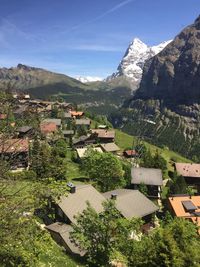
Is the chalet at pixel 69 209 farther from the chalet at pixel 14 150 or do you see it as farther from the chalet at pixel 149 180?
the chalet at pixel 14 150

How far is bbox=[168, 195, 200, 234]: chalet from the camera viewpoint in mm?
73375

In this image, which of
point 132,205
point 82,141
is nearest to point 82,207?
point 132,205

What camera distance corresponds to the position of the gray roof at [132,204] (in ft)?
200

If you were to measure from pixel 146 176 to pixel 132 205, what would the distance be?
92.1 feet

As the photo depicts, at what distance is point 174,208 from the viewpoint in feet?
248

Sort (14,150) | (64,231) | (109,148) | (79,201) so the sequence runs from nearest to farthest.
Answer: (14,150)
(64,231)
(79,201)
(109,148)

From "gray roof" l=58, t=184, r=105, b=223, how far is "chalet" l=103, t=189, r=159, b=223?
131 inches

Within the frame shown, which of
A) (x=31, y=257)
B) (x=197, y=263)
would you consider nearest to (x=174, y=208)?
(x=197, y=263)

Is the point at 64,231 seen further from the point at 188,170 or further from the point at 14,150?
the point at 188,170

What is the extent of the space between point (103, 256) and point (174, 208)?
43.8 meters

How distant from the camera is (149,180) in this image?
91.1 metres

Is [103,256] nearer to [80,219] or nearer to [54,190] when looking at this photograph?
[80,219]

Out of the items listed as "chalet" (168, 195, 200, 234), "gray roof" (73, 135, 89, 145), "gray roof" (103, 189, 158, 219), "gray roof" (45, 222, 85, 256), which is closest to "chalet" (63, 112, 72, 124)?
"gray roof" (73, 135, 89, 145)

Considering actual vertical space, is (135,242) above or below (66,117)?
above
